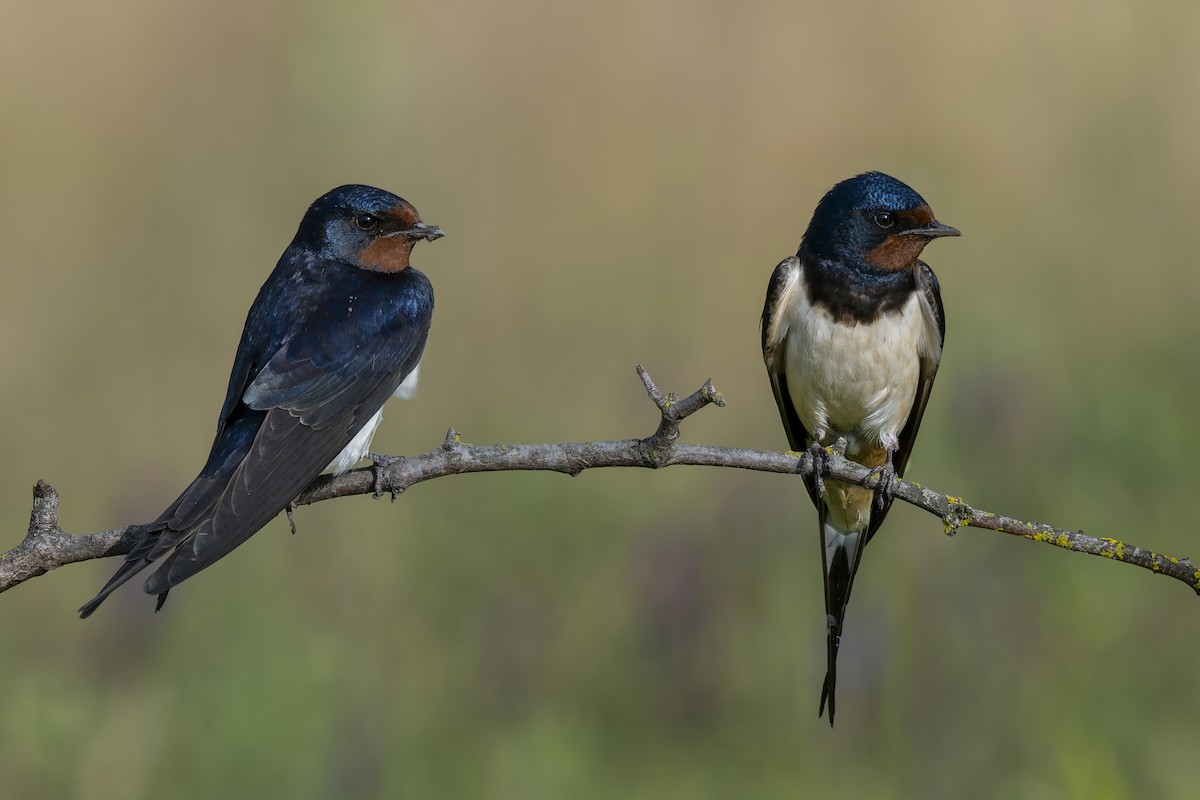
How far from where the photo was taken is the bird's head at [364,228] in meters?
2.95

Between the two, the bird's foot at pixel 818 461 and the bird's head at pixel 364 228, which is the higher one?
the bird's head at pixel 364 228

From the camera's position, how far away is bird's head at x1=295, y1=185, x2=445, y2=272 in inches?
116

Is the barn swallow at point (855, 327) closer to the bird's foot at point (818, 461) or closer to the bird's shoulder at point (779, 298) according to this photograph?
the bird's shoulder at point (779, 298)

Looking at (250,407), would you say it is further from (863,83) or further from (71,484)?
(863,83)

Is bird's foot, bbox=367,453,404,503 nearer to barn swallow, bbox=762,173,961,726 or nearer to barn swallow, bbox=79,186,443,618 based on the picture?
barn swallow, bbox=79,186,443,618

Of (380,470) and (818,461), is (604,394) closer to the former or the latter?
(818,461)

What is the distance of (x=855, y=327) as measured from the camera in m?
3.09

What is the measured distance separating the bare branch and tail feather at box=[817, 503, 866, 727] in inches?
34.9

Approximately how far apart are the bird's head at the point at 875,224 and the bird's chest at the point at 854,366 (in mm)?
130

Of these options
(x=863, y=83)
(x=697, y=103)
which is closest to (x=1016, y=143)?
(x=863, y=83)

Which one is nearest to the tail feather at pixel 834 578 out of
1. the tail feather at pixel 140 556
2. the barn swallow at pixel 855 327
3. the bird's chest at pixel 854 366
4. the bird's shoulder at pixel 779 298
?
the barn swallow at pixel 855 327

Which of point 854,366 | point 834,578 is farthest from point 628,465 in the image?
point 834,578

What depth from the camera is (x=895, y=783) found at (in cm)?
304

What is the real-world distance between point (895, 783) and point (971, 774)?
17 cm
